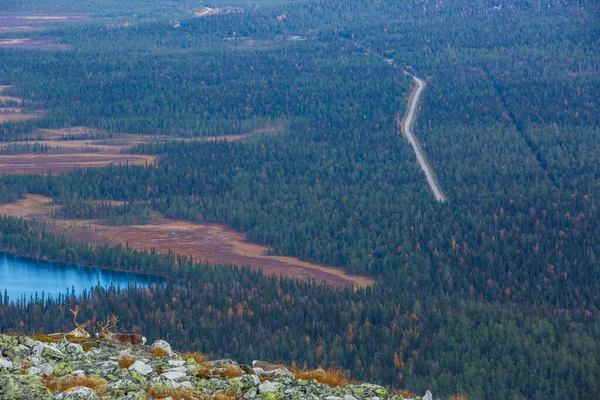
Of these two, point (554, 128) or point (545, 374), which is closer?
point (545, 374)

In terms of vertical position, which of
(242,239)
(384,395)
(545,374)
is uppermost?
(384,395)

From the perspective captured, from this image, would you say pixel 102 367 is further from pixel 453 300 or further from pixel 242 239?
pixel 242 239

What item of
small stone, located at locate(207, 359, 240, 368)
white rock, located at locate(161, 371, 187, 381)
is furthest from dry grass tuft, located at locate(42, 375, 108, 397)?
small stone, located at locate(207, 359, 240, 368)

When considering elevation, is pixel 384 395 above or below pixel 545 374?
above

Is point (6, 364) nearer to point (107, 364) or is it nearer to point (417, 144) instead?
point (107, 364)

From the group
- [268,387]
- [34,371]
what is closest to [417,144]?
[268,387]

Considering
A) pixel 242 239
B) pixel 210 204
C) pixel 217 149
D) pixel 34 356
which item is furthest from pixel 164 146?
pixel 34 356
